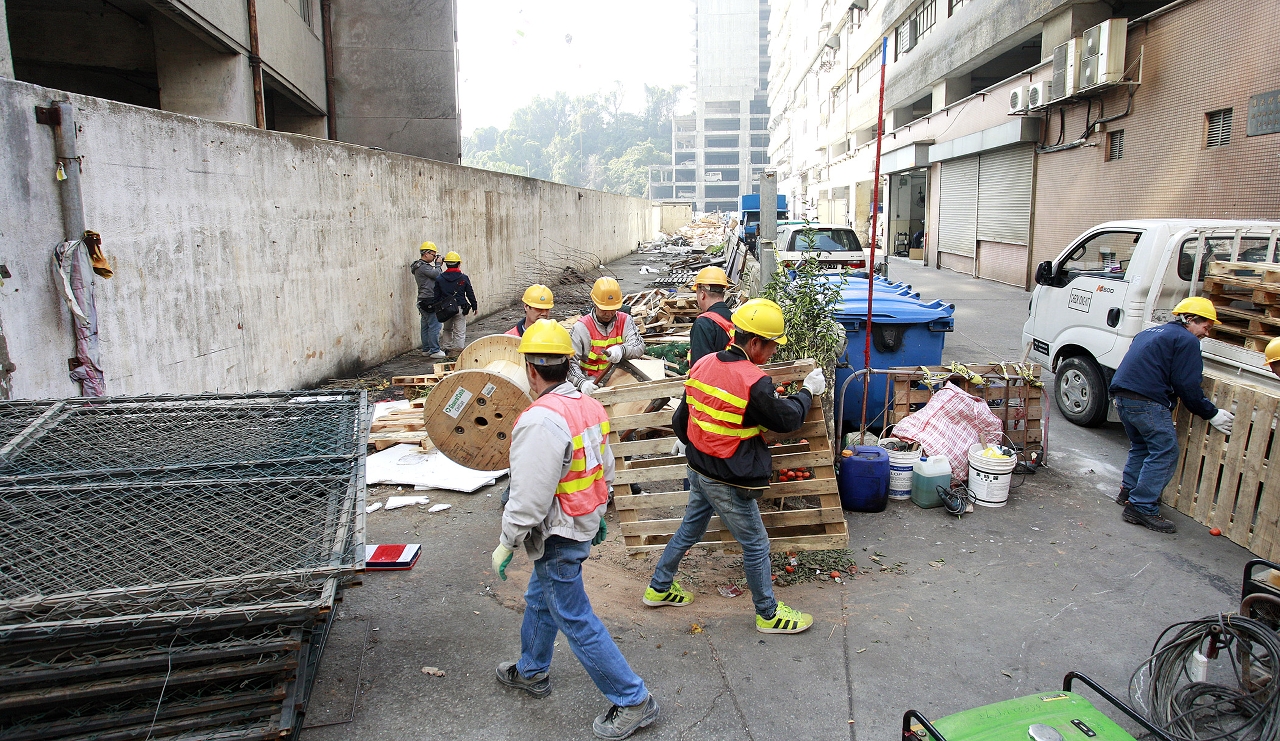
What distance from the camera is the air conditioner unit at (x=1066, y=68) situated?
15.9 meters

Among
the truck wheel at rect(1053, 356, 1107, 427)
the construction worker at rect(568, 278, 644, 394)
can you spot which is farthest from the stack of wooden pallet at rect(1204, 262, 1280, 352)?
the construction worker at rect(568, 278, 644, 394)

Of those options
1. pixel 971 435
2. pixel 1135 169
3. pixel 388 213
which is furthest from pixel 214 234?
pixel 1135 169

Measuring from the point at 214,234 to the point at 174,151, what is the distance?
91 cm

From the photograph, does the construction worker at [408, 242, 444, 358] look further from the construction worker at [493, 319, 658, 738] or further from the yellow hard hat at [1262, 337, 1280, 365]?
the yellow hard hat at [1262, 337, 1280, 365]

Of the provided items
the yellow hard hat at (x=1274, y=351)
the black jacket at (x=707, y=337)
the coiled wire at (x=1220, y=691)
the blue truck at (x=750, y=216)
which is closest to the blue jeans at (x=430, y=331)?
the black jacket at (x=707, y=337)

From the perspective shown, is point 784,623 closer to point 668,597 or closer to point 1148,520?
point 668,597

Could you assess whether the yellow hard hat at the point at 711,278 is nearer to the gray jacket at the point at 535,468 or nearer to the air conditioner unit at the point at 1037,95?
the gray jacket at the point at 535,468

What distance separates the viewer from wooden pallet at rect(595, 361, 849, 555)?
16.5 feet

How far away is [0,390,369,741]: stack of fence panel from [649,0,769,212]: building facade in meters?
116

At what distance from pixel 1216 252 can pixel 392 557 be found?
290 inches

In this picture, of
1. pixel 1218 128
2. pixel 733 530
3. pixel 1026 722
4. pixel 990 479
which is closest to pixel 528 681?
pixel 733 530

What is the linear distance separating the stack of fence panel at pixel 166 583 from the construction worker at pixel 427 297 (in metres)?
8.19

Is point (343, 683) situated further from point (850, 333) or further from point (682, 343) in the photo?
point (682, 343)

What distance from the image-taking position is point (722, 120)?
389ft
